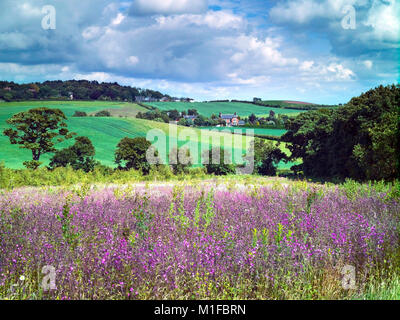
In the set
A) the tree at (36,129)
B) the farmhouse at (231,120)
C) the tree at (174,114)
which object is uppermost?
the tree at (174,114)

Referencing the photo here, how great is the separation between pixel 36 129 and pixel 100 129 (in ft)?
52.9

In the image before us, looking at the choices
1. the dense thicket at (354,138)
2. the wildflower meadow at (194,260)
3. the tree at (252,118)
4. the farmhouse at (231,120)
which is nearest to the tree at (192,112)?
the farmhouse at (231,120)

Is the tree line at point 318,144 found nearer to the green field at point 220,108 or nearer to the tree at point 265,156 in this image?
the tree at point 265,156

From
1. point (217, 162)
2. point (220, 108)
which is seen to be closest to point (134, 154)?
point (217, 162)

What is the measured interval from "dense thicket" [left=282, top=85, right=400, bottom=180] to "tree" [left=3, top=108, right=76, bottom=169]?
22929 millimetres

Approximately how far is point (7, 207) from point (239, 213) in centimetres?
497

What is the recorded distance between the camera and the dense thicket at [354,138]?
66.1ft

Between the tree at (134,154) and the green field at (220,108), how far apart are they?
34222mm

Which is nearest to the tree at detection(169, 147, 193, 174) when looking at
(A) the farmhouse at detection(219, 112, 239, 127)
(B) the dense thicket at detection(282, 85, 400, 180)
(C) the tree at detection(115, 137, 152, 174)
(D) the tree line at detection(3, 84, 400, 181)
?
(D) the tree line at detection(3, 84, 400, 181)

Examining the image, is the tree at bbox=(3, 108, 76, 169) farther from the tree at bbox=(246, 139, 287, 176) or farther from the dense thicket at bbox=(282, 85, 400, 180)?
the dense thicket at bbox=(282, 85, 400, 180)

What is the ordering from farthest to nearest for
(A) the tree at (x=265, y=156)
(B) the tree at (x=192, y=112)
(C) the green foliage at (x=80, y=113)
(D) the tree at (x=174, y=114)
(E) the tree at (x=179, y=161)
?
(B) the tree at (x=192, y=112), (D) the tree at (x=174, y=114), (C) the green foliage at (x=80, y=113), (A) the tree at (x=265, y=156), (E) the tree at (x=179, y=161)

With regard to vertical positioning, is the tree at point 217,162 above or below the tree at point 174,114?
below

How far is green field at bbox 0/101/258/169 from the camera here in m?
32.7
